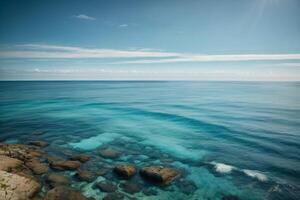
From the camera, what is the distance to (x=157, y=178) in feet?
48.0

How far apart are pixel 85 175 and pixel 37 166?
449cm

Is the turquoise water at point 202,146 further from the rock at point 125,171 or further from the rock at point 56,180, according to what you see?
the rock at point 125,171

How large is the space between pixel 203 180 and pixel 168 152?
6.31 metres

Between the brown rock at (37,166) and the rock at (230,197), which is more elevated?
the brown rock at (37,166)

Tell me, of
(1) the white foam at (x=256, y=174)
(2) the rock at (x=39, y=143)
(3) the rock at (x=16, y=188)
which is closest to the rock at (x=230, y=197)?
(1) the white foam at (x=256, y=174)

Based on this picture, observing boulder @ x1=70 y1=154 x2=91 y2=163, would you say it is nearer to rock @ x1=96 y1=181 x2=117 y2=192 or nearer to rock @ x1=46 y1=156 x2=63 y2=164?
rock @ x1=46 y1=156 x2=63 y2=164

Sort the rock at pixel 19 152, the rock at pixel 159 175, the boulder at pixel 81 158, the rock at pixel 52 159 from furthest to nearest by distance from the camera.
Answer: the boulder at pixel 81 158 → the rock at pixel 52 159 → the rock at pixel 19 152 → the rock at pixel 159 175

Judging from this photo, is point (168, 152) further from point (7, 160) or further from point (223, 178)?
point (7, 160)

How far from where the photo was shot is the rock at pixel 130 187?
13.6m

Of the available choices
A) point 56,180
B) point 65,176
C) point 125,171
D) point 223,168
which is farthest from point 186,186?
point 56,180

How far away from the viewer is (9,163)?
15344 millimetres

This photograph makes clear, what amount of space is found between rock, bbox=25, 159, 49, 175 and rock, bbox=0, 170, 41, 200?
264 centimetres

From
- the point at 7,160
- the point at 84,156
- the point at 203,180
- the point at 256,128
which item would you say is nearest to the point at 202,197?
the point at 203,180

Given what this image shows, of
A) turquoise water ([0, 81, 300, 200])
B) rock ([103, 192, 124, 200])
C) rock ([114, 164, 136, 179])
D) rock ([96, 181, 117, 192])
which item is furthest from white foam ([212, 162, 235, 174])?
rock ([96, 181, 117, 192])
